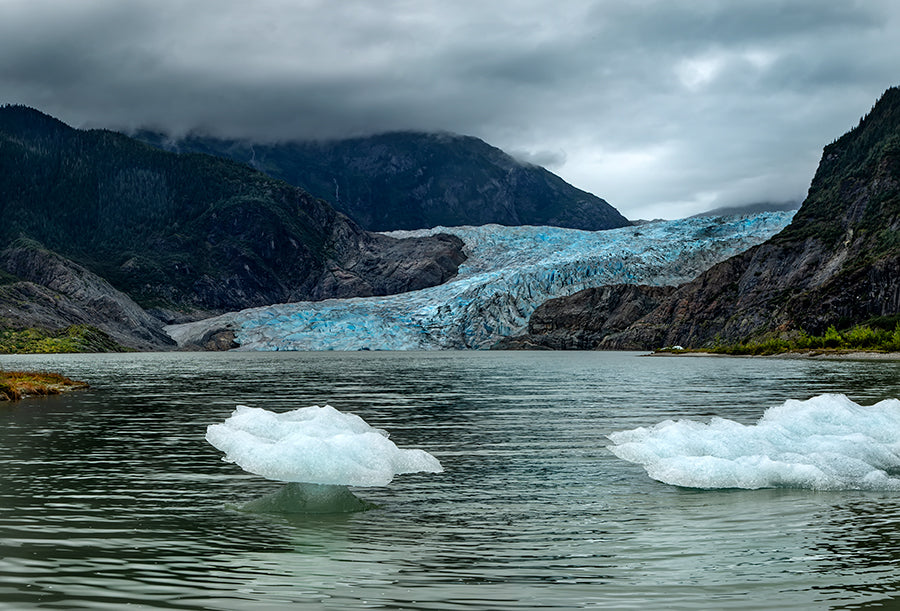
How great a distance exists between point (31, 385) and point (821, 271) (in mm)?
139079

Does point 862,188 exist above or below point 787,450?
above

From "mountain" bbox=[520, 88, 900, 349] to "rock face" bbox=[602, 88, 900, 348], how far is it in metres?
0.21

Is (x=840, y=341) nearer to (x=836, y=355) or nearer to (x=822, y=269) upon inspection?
(x=836, y=355)

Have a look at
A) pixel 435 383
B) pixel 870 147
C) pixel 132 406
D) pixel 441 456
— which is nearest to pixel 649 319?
pixel 870 147

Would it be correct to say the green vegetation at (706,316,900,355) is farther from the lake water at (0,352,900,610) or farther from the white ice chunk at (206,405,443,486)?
the white ice chunk at (206,405,443,486)

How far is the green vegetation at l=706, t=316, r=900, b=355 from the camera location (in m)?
110

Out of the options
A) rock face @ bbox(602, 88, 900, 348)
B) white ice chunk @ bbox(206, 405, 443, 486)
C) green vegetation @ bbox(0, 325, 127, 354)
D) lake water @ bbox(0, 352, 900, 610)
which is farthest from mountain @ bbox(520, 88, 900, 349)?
white ice chunk @ bbox(206, 405, 443, 486)

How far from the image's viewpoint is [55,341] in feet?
598

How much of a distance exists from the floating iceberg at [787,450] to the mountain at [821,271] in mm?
116041

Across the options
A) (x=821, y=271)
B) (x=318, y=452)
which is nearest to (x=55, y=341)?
(x=821, y=271)

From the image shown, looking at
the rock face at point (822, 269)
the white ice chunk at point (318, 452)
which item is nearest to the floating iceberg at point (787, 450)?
the white ice chunk at point (318, 452)

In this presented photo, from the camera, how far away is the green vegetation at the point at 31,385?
4634 centimetres

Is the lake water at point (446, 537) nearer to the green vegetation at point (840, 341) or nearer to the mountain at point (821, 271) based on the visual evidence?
the green vegetation at point (840, 341)

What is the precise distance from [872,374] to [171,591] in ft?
223
